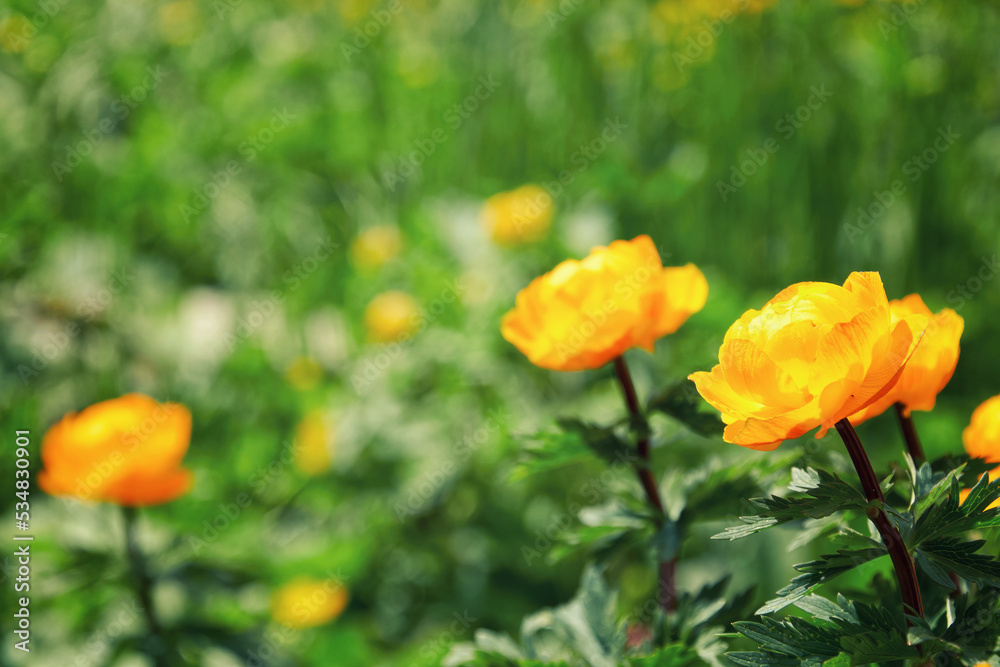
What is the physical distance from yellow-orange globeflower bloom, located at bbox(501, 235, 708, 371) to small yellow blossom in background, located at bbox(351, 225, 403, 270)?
1500 millimetres

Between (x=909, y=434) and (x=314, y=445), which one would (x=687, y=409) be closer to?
(x=909, y=434)

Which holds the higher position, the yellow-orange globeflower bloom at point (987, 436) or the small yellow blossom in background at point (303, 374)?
the yellow-orange globeflower bloom at point (987, 436)

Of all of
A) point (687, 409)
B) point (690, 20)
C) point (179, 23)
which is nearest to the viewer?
point (687, 409)

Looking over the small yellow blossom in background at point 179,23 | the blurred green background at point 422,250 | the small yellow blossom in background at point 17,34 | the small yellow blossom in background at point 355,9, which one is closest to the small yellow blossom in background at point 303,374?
the blurred green background at point 422,250

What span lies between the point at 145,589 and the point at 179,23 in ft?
9.38

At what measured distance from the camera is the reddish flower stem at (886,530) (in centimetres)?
46

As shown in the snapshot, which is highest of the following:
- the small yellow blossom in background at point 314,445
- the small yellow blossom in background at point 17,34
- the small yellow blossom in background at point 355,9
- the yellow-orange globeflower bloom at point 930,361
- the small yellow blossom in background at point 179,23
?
the yellow-orange globeflower bloom at point 930,361

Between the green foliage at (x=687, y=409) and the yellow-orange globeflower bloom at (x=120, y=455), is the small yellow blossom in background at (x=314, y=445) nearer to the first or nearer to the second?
the yellow-orange globeflower bloom at (x=120, y=455)

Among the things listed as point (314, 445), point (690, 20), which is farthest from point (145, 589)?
point (690, 20)

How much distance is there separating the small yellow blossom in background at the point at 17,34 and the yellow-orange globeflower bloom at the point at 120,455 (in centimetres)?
114

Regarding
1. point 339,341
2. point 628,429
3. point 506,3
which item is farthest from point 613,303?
point 506,3

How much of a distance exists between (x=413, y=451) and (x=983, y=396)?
4.03 feet

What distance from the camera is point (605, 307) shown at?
635 millimetres

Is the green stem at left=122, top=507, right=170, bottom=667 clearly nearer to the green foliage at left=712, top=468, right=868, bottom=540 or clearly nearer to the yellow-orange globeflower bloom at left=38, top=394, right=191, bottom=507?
the yellow-orange globeflower bloom at left=38, top=394, right=191, bottom=507
